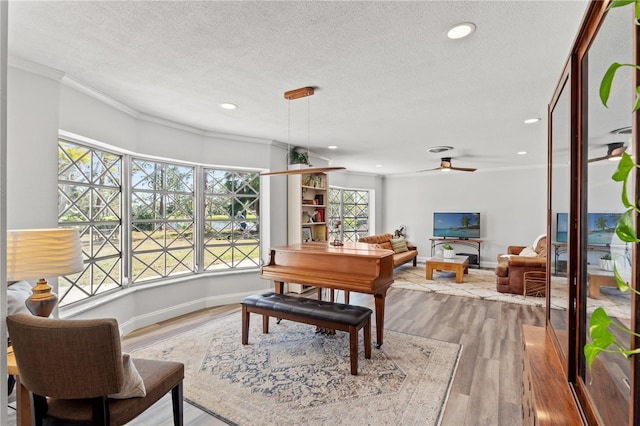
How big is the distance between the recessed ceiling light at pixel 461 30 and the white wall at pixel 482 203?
676 cm

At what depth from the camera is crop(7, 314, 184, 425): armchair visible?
1398 millimetres

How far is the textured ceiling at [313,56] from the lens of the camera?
1766 mm

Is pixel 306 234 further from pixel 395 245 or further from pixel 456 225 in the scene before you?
pixel 456 225

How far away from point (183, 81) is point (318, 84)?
1.18 m

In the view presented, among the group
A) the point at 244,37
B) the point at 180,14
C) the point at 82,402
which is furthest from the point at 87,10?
the point at 82,402

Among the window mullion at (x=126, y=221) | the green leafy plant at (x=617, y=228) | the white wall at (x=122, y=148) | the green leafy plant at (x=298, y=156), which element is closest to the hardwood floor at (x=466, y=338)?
the white wall at (x=122, y=148)

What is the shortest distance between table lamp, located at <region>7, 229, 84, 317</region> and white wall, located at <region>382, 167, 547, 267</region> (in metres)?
8.08

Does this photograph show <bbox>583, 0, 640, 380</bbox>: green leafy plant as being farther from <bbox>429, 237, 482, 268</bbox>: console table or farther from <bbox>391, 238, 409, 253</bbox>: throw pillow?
<bbox>429, 237, 482, 268</bbox>: console table

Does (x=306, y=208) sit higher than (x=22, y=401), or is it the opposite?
(x=306, y=208)

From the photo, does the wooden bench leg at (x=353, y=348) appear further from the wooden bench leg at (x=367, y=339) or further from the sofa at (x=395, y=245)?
the sofa at (x=395, y=245)

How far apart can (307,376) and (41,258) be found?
2.04 metres

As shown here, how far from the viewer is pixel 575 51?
4.50ft

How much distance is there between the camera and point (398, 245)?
7586 mm

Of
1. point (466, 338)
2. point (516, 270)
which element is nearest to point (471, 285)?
point (516, 270)
